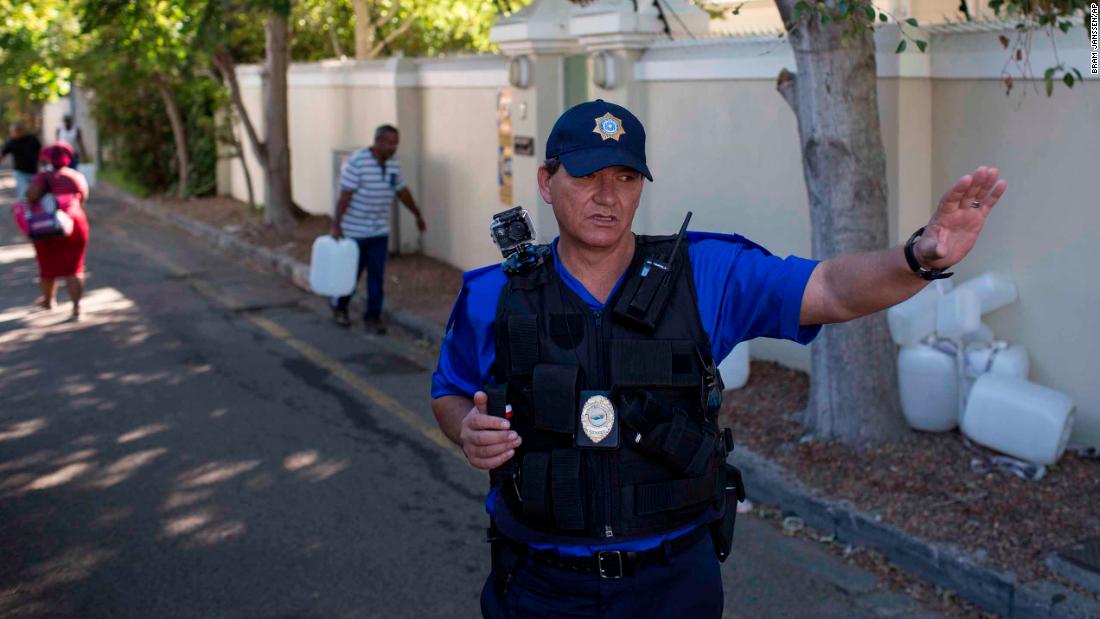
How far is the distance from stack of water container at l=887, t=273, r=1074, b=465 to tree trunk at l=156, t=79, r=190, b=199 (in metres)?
Result: 16.7

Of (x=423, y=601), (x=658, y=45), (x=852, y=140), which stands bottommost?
(x=423, y=601)

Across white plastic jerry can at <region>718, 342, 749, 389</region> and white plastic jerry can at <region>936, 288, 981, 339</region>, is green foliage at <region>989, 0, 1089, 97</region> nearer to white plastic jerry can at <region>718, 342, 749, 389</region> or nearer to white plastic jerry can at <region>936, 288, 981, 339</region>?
white plastic jerry can at <region>936, 288, 981, 339</region>

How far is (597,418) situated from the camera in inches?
111

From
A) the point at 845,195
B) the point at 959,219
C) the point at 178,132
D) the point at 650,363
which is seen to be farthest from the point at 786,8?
the point at 178,132

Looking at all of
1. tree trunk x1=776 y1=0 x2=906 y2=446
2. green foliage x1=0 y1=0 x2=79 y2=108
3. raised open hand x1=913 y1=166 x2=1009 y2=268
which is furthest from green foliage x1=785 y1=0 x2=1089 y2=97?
green foliage x1=0 y1=0 x2=79 y2=108

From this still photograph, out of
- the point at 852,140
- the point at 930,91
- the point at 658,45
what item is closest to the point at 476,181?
the point at 658,45

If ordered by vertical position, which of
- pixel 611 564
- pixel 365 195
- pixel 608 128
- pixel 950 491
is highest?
pixel 608 128

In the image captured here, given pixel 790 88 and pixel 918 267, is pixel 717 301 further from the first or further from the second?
pixel 790 88

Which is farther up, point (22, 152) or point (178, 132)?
point (178, 132)

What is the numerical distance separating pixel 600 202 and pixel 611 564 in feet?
2.66

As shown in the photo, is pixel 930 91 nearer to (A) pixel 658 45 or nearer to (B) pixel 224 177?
(A) pixel 658 45

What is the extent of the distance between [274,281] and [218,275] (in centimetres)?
86

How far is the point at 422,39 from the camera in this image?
2181cm

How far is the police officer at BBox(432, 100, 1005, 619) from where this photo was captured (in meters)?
2.82
